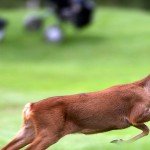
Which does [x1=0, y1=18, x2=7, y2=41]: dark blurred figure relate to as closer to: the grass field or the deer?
the grass field

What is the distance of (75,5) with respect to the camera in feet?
101

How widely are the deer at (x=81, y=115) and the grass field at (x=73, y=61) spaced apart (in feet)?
8.81

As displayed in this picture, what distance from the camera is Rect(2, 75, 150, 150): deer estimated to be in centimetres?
830

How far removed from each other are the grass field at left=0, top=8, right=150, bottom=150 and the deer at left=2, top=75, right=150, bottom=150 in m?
2.69

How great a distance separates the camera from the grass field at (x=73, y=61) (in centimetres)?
1795

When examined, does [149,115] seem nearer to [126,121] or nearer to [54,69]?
[126,121]

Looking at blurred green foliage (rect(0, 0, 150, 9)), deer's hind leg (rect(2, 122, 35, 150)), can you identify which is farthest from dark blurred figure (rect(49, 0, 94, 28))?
deer's hind leg (rect(2, 122, 35, 150))

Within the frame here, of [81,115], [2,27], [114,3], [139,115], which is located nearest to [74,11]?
[2,27]

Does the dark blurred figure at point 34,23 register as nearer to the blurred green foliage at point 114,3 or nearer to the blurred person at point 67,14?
the blurred person at point 67,14

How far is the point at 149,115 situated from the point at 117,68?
17.9 metres

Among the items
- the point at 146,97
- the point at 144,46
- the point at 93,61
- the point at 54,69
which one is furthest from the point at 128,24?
Result: the point at 146,97

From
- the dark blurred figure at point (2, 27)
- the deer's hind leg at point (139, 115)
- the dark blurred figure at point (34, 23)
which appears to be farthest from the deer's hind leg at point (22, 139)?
the dark blurred figure at point (34, 23)

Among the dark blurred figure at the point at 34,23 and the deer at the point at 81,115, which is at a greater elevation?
the dark blurred figure at the point at 34,23

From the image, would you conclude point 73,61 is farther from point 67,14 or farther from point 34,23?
point 34,23
